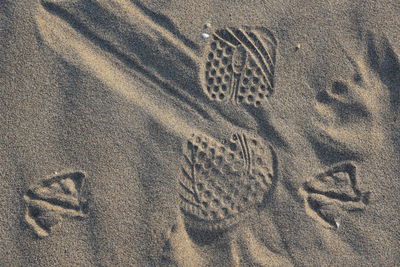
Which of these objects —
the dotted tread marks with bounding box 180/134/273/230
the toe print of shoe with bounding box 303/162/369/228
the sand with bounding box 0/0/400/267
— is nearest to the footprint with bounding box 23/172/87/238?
the sand with bounding box 0/0/400/267

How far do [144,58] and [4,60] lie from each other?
736 mm

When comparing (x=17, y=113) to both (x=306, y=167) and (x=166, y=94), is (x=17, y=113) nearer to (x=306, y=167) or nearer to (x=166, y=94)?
(x=166, y=94)

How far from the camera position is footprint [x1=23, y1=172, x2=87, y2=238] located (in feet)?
6.65

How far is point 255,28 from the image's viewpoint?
2076 mm

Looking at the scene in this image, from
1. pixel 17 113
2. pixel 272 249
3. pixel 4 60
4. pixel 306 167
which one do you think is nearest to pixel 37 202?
pixel 17 113

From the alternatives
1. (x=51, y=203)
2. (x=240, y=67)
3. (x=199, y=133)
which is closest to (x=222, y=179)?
(x=199, y=133)

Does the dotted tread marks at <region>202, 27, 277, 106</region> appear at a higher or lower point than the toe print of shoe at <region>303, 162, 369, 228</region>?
higher

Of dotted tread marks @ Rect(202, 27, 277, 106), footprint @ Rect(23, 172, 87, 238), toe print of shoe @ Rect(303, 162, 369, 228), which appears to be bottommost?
toe print of shoe @ Rect(303, 162, 369, 228)

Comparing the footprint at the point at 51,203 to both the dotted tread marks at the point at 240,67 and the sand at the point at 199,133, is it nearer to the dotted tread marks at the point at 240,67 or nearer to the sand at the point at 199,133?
the sand at the point at 199,133

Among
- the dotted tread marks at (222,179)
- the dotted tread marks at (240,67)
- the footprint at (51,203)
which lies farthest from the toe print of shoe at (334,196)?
the footprint at (51,203)

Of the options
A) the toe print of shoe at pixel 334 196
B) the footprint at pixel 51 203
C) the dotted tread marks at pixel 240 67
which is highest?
the dotted tread marks at pixel 240 67

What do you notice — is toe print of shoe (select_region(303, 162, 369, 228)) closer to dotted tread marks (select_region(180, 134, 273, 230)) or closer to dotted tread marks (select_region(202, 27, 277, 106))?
dotted tread marks (select_region(180, 134, 273, 230))

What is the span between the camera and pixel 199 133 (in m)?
2.06

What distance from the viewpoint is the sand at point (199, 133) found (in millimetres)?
2027
